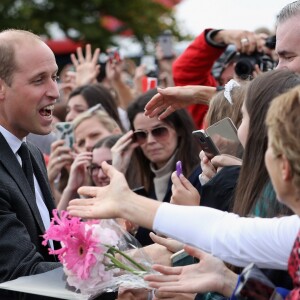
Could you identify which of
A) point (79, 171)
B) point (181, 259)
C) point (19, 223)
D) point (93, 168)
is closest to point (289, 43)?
point (181, 259)

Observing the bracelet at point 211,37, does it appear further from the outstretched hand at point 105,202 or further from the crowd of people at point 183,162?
the outstretched hand at point 105,202

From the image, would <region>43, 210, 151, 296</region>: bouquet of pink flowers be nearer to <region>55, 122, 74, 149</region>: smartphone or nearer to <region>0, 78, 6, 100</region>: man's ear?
<region>0, 78, 6, 100</region>: man's ear

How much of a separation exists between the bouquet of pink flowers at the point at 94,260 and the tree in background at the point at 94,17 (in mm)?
21448

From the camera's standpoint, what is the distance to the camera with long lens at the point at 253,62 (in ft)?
18.8

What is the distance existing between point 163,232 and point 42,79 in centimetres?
187

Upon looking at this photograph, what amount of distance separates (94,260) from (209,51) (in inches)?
116

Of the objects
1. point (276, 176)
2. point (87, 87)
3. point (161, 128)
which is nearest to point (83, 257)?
point (276, 176)

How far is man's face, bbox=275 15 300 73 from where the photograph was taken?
432 centimetres

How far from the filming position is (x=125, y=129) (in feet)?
27.3

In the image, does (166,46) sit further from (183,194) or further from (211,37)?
(183,194)

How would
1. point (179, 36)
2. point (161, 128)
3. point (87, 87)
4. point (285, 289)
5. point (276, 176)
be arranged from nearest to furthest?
point (276, 176) → point (285, 289) → point (161, 128) → point (87, 87) → point (179, 36)

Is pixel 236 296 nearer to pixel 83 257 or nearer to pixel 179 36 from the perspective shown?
pixel 83 257

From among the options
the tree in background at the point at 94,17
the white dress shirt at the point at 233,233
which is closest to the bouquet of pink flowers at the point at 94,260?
the white dress shirt at the point at 233,233

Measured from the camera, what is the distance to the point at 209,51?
19.9 feet
